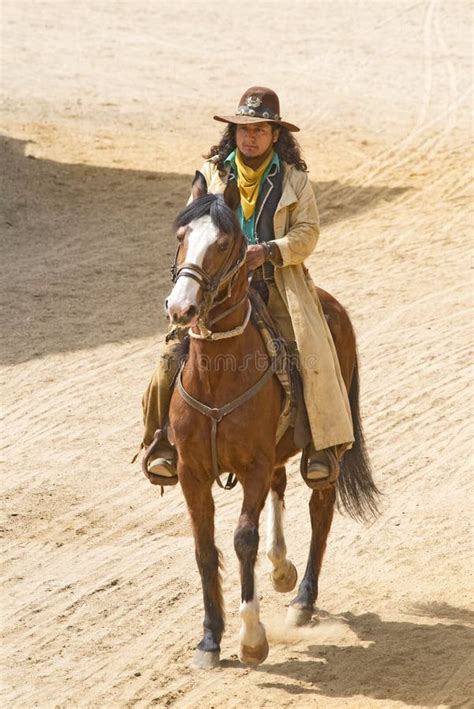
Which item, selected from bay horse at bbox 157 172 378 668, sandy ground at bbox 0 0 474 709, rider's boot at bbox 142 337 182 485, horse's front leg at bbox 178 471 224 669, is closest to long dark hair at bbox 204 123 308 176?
bay horse at bbox 157 172 378 668

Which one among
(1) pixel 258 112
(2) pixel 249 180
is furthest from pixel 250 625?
(1) pixel 258 112

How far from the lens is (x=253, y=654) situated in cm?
643

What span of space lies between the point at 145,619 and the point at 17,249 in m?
8.57

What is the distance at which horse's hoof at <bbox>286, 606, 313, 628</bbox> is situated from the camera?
7375 mm

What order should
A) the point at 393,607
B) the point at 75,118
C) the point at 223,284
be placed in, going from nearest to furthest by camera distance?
1. the point at 223,284
2. the point at 393,607
3. the point at 75,118

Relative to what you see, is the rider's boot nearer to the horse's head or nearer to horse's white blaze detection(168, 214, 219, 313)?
the horse's head

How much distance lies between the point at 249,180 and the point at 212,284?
1124mm

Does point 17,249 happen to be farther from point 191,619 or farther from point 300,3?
point 300,3

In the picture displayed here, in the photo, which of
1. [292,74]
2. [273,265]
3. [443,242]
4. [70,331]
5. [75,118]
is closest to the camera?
[273,265]

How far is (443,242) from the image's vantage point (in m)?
A: 15.1

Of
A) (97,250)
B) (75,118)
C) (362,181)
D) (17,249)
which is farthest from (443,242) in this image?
(75,118)

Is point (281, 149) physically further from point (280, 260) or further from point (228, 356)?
point (228, 356)

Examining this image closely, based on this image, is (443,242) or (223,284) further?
(443,242)

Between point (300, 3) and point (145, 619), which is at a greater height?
point (300, 3)
